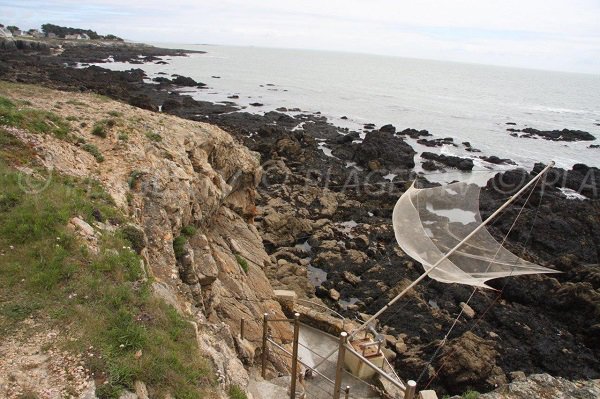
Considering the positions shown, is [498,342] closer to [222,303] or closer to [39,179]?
[222,303]

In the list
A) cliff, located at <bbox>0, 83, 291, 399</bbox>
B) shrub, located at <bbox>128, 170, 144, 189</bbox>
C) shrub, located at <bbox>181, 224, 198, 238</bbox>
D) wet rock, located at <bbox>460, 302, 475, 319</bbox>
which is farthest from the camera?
wet rock, located at <bbox>460, 302, 475, 319</bbox>

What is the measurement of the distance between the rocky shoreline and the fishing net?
5.24 meters

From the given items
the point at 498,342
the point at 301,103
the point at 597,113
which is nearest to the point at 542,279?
the point at 498,342

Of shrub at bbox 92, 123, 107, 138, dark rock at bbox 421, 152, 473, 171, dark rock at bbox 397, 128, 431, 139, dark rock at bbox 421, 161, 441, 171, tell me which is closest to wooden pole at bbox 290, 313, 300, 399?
shrub at bbox 92, 123, 107, 138

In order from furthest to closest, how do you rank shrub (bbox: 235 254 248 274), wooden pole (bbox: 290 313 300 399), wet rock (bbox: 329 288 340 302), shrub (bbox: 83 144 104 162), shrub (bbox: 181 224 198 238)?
wet rock (bbox: 329 288 340 302), shrub (bbox: 235 254 248 274), shrub (bbox: 181 224 198 238), shrub (bbox: 83 144 104 162), wooden pole (bbox: 290 313 300 399)

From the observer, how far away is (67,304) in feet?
23.0

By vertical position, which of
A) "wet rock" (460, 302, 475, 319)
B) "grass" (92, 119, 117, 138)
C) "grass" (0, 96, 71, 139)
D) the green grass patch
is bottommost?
"wet rock" (460, 302, 475, 319)

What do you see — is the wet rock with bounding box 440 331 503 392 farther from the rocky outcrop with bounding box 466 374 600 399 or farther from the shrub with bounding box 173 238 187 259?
the shrub with bounding box 173 238 187 259

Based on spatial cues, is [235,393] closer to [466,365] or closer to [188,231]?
[188,231]

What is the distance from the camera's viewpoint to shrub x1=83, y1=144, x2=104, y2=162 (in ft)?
41.5

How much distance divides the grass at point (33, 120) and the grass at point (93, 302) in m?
3.80

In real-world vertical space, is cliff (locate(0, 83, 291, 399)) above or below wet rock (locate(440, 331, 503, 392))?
above

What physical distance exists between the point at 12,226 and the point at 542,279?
70.9 feet

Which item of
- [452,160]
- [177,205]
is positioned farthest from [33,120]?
[452,160]
